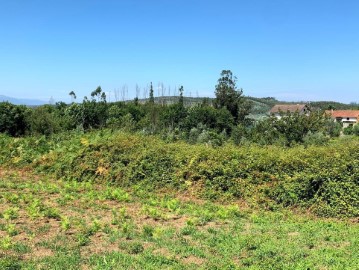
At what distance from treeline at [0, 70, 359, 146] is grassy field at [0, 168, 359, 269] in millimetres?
5096

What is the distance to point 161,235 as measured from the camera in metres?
5.06

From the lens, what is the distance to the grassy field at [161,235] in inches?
160

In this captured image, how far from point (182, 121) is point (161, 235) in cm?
2323

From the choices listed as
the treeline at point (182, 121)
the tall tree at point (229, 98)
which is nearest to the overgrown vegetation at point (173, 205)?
the treeline at point (182, 121)

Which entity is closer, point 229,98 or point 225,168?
point 225,168

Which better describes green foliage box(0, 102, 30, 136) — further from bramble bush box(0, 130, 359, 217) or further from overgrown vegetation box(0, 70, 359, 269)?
bramble bush box(0, 130, 359, 217)

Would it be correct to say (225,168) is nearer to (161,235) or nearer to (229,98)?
(161,235)

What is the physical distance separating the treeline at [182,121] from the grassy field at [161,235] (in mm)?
5096

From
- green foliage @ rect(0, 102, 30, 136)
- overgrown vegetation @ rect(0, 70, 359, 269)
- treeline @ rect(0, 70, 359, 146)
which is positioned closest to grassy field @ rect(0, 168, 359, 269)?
overgrown vegetation @ rect(0, 70, 359, 269)

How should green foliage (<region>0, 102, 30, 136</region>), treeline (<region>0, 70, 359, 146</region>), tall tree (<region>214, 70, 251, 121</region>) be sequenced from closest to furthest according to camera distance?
treeline (<region>0, 70, 359, 146</region>) → green foliage (<region>0, 102, 30, 136</region>) → tall tree (<region>214, 70, 251, 121</region>)

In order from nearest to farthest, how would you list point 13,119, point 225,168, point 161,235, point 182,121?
point 161,235
point 225,168
point 13,119
point 182,121

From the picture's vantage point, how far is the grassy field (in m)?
4.07

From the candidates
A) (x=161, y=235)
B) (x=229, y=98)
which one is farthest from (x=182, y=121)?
(x=161, y=235)

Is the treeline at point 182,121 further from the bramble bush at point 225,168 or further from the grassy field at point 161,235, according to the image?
the grassy field at point 161,235
